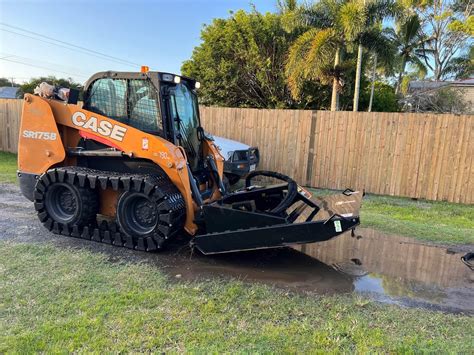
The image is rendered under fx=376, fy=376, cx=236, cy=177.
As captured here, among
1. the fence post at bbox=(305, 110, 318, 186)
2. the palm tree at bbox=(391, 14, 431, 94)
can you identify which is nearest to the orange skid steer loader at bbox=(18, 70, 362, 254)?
the fence post at bbox=(305, 110, 318, 186)

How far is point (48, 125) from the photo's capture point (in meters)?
5.52

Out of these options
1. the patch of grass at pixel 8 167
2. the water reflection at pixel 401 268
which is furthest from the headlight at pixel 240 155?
the patch of grass at pixel 8 167

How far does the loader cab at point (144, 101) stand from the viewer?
5148 mm

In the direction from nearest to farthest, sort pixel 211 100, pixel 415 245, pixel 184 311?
pixel 184 311 → pixel 415 245 → pixel 211 100

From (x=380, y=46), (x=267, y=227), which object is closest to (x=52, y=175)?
(x=267, y=227)

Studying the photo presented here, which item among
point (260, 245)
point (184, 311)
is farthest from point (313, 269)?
point (184, 311)

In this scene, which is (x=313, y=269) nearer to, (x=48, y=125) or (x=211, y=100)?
(x=48, y=125)

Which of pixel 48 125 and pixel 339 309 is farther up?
pixel 48 125

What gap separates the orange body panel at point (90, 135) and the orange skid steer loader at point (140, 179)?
14 millimetres

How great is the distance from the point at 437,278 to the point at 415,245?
3.93 feet

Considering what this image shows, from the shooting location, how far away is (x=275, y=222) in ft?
14.3

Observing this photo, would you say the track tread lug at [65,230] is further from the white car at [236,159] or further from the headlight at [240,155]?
the headlight at [240,155]

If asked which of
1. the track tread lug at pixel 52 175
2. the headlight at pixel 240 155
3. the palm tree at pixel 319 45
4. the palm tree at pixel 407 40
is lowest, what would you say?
the track tread lug at pixel 52 175

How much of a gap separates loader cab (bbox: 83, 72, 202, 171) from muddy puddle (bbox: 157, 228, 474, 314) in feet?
5.71
